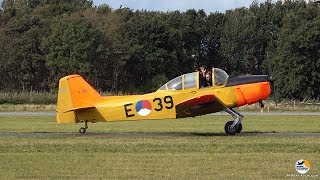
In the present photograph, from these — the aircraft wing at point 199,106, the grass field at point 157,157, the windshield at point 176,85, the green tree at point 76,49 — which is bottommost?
the grass field at point 157,157

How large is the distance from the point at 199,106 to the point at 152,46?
57057mm

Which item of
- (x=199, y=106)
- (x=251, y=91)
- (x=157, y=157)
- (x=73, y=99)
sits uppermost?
(x=251, y=91)

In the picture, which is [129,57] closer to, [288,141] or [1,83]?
[1,83]

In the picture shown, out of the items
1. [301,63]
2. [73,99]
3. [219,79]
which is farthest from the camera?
[301,63]

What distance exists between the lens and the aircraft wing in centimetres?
2283

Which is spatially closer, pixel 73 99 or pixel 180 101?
pixel 180 101

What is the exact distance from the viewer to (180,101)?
23.2 meters

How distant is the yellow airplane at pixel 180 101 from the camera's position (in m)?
23.0

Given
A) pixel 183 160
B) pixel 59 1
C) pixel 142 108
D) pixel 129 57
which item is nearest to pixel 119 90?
pixel 129 57

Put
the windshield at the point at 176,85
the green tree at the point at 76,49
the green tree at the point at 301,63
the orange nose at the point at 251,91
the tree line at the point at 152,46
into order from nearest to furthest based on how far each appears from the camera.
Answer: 1. the orange nose at the point at 251,91
2. the windshield at the point at 176,85
3. the green tree at the point at 76,49
4. the green tree at the point at 301,63
5. the tree line at the point at 152,46

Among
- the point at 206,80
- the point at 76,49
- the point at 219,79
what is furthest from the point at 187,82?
the point at 76,49

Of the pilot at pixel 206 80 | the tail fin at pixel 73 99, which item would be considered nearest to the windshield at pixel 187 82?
the pilot at pixel 206 80

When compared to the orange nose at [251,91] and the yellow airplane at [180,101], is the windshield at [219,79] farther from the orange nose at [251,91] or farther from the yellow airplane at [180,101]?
the orange nose at [251,91]

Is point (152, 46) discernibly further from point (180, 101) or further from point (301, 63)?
point (180, 101)
